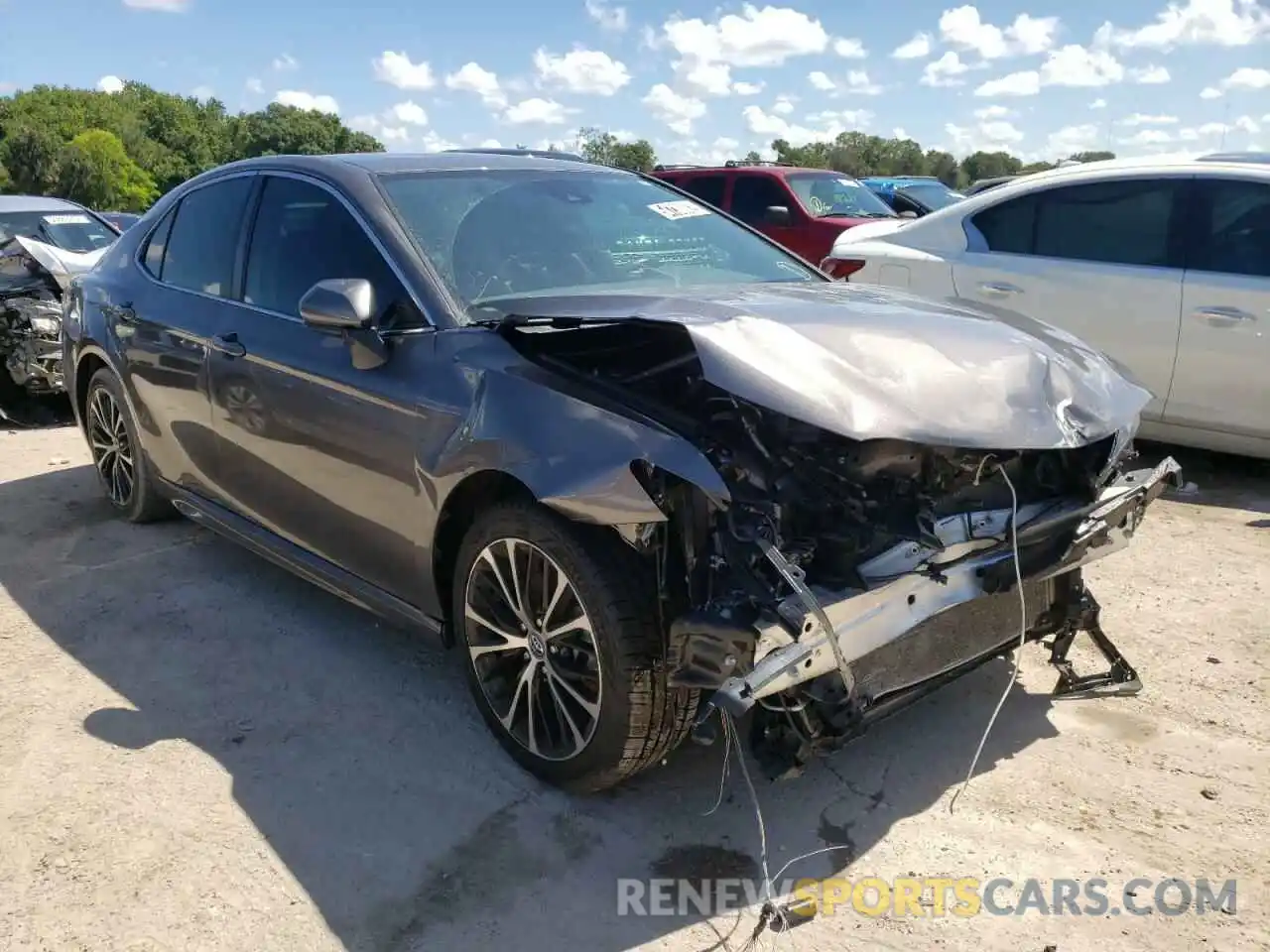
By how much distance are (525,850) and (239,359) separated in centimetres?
221

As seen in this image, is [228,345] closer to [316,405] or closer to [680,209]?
[316,405]

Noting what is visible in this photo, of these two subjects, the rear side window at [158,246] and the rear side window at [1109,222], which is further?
the rear side window at [1109,222]

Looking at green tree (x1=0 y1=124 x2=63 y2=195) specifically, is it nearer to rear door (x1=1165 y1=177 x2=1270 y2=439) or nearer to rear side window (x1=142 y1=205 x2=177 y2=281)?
rear side window (x1=142 y1=205 x2=177 y2=281)

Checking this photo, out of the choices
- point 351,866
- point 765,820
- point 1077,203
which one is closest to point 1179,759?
point 765,820

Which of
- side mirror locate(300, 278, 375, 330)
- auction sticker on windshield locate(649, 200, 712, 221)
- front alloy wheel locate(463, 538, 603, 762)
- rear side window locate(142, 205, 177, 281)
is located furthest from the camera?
rear side window locate(142, 205, 177, 281)

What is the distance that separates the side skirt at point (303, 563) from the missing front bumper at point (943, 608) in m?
1.25

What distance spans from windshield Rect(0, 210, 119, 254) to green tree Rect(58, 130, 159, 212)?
73878 mm

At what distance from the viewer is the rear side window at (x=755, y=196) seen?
10.8 metres

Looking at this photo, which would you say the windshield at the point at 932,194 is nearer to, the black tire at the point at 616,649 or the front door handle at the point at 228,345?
the front door handle at the point at 228,345

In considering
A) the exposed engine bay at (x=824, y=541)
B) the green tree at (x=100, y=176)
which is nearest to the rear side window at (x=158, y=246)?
the exposed engine bay at (x=824, y=541)

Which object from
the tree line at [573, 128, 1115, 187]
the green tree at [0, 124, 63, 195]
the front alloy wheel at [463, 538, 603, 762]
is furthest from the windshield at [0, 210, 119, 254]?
the green tree at [0, 124, 63, 195]

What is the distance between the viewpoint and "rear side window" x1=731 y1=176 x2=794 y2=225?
10805 millimetres

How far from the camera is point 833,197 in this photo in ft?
36.6

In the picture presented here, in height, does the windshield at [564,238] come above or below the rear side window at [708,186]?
below
